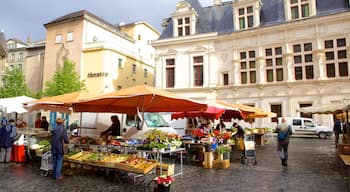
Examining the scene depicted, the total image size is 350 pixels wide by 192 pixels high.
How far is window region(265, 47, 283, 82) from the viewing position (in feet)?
89.6

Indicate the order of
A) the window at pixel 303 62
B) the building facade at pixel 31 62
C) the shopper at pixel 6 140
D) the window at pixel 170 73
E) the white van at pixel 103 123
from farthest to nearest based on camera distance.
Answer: the building facade at pixel 31 62, the window at pixel 170 73, the window at pixel 303 62, the white van at pixel 103 123, the shopper at pixel 6 140

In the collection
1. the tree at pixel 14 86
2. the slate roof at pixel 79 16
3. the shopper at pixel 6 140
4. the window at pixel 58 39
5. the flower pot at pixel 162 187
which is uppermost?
the slate roof at pixel 79 16

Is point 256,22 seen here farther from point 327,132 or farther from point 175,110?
point 175,110

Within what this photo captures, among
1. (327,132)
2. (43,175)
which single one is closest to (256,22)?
(327,132)

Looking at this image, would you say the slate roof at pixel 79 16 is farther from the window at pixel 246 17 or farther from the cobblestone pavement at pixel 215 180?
the cobblestone pavement at pixel 215 180

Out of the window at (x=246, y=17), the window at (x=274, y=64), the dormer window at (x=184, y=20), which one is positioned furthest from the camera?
the dormer window at (x=184, y=20)

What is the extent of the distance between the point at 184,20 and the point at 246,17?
705 cm

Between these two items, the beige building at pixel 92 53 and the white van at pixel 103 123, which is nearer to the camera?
the white van at pixel 103 123

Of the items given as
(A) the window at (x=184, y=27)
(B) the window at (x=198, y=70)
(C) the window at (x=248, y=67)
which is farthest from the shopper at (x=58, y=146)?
(A) the window at (x=184, y=27)

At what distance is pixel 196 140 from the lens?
10.9 m

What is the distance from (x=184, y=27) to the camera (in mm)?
31484

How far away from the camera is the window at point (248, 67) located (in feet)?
93.7

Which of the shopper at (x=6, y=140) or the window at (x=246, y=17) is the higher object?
the window at (x=246, y=17)

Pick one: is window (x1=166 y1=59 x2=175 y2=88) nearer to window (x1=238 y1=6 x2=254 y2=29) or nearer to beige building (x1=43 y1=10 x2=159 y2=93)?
beige building (x1=43 y1=10 x2=159 y2=93)
